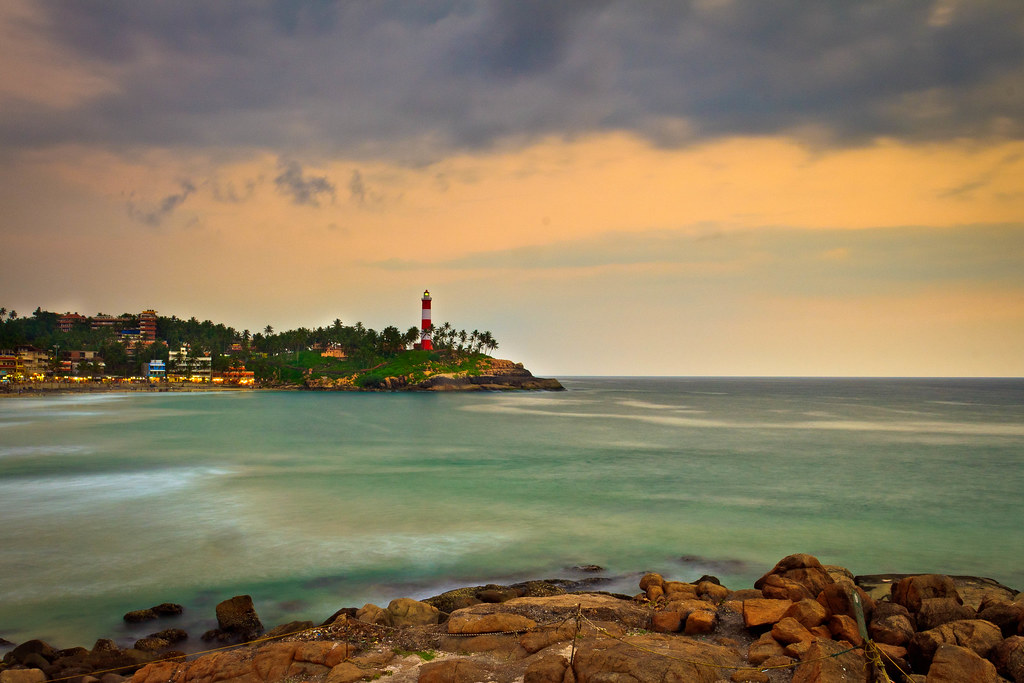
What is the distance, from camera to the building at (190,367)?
171750 mm

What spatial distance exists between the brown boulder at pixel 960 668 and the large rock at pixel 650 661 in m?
2.45

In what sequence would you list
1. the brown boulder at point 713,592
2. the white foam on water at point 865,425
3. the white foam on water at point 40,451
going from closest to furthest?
the brown boulder at point 713,592, the white foam on water at point 40,451, the white foam on water at point 865,425

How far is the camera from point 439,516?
2369 centimetres

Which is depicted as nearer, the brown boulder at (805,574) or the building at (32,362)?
the brown boulder at (805,574)

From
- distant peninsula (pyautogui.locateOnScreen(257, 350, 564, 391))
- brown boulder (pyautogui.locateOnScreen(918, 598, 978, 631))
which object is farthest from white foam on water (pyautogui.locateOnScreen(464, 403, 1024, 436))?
distant peninsula (pyautogui.locateOnScreen(257, 350, 564, 391))

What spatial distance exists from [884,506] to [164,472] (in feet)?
123

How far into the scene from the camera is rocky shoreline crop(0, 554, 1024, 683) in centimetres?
819

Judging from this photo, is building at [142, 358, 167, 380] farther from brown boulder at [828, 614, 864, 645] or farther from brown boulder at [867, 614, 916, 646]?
brown boulder at [867, 614, 916, 646]

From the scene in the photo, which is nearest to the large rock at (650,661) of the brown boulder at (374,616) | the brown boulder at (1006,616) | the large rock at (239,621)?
the brown boulder at (374,616)

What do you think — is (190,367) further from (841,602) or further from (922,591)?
(922,591)

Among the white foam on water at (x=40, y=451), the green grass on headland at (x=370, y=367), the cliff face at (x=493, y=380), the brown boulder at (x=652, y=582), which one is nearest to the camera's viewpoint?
the brown boulder at (x=652, y=582)

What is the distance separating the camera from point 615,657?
8.32 metres

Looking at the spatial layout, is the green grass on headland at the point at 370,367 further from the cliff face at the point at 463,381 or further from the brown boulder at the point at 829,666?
the brown boulder at the point at 829,666

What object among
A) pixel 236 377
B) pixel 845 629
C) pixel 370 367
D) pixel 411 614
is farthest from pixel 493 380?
pixel 845 629
